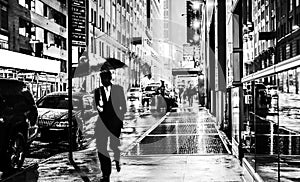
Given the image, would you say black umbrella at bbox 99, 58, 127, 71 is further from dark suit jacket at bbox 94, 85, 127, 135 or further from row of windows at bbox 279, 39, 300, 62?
row of windows at bbox 279, 39, 300, 62

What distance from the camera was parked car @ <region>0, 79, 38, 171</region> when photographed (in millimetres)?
8477

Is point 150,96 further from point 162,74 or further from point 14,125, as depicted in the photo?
point 14,125

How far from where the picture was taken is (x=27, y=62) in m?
10.7

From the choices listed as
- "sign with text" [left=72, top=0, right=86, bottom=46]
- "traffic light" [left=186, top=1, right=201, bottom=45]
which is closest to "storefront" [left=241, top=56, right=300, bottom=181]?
"sign with text" [left=72, top=0, right=86, bottom=46]

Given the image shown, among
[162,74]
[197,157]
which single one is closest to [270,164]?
[197,157]

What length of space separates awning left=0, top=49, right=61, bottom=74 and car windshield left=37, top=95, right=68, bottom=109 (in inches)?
26.0

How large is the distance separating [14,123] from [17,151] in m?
0.55

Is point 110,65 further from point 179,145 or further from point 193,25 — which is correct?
point 193,25

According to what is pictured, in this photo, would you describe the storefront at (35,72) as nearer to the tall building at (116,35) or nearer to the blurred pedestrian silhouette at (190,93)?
the tall building at (116,35)

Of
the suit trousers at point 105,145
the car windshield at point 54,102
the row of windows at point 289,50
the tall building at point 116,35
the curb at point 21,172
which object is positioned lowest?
the curb at point 21,172

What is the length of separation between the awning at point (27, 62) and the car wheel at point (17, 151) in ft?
4.57

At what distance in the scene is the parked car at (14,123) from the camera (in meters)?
8.48

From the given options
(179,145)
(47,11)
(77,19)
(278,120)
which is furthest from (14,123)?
(278,120)

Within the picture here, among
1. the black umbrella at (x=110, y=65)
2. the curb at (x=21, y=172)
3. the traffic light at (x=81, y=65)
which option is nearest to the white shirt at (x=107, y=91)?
the black umbrella at (x=110, y=65)
